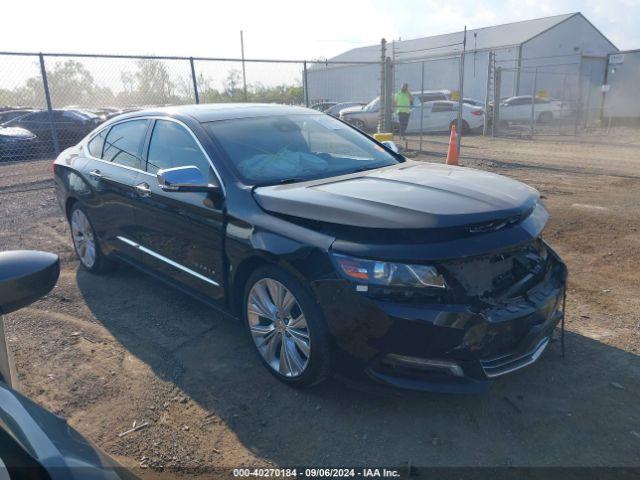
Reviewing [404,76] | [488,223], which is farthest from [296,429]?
[404,76]

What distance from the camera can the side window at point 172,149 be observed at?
12.5ft

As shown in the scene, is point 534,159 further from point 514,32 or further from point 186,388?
point 514,32

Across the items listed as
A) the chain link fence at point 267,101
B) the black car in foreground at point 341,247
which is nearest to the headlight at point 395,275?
the black car in foreground at point 341,247

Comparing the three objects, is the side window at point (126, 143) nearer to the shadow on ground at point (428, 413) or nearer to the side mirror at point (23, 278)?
the shadow on ground at point (428, 413)

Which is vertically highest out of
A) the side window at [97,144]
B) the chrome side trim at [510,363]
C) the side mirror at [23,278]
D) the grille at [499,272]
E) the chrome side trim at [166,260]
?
the side window at [97,144]

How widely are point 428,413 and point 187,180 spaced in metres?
2.09

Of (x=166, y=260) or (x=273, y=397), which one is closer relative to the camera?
(x=273, y=397)

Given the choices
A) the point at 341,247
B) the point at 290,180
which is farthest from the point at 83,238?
the point at 341,247

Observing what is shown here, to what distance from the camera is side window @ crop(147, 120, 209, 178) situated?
3812 mm

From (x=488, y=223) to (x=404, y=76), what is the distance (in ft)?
117

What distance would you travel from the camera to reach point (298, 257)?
9.68 ft

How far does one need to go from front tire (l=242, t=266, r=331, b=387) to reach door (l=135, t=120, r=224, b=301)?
1.31ft

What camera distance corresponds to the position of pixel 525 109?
23.0 m

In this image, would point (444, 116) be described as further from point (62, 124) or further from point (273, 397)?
point (273, 397)
